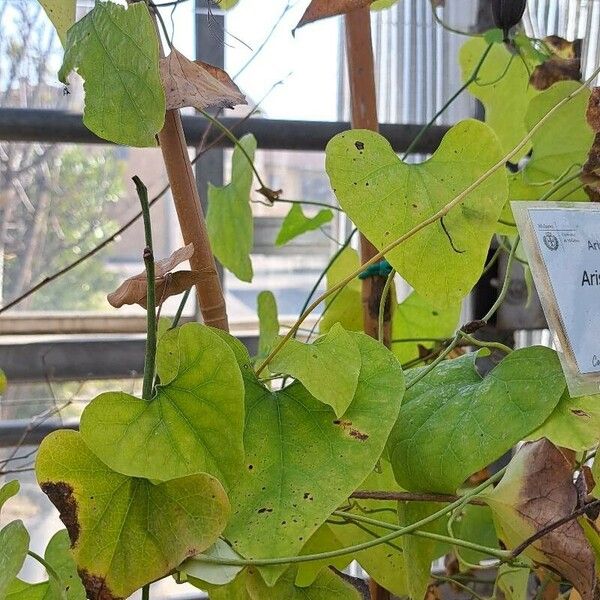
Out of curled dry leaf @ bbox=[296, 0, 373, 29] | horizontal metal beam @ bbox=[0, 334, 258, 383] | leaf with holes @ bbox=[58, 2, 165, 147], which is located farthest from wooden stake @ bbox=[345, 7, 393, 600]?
horizontal metal beam @ bbox=[0, 334, 258, 383]

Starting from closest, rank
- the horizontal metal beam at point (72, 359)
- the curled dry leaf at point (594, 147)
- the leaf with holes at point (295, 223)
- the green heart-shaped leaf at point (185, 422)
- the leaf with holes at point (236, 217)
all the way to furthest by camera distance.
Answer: the green heart-shaped leaf at point (185, 422) → the curled dry leaf at point (594, 147) → the leaf with holes at point (236, 217) → the leaf with holes at point (295, 223) → the horizontal metal beam at point (72, 359)

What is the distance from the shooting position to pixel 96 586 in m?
0.29

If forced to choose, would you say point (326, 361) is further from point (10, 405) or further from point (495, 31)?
point (10, 405)

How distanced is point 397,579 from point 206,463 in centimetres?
17

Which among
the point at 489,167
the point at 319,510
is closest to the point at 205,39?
the point at 489,167

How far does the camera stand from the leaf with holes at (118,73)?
302 millimetres

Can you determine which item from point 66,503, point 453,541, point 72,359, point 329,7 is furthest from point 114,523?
point 72,359

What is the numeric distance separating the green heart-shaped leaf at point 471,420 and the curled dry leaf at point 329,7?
0.20 m

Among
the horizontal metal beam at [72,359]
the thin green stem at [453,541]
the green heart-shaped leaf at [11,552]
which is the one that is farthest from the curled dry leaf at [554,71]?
the horizontal metal beam at [72,359]

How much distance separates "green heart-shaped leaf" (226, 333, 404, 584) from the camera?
290 millimetres

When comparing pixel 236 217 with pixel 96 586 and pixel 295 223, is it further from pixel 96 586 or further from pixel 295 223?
pixel 96 586

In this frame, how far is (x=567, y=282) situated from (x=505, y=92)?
11.3 inches

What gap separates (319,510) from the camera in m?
0.29

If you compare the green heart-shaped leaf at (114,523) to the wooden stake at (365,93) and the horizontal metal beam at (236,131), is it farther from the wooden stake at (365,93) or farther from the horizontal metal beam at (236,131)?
the horizontal metal beam at (236,131)
